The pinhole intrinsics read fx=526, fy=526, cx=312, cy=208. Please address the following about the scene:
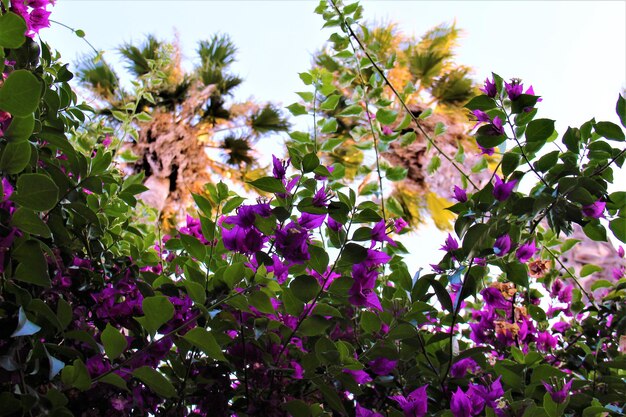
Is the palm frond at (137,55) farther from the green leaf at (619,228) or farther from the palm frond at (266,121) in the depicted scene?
the green leaf at (619,228)

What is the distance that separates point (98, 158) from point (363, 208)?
425 mm

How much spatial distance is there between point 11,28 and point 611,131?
88 cm

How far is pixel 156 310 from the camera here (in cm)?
59

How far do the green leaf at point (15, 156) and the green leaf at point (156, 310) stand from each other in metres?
0.20

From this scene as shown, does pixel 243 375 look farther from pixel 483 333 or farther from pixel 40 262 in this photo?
pixel 483 333

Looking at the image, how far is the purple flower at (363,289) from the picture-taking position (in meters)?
0.80

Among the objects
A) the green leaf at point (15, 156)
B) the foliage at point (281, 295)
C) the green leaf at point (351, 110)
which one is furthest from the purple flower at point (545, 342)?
the green leaf at point (15, 156)

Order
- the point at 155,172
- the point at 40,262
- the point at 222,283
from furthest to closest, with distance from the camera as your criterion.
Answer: the point at 155,172 → the point at 222,283 → the point at 40,262

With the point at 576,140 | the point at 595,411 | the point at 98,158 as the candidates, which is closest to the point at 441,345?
the point at 595,411

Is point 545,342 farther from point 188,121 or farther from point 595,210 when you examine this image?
point 188,121

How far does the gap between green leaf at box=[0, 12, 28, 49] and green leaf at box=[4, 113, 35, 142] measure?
81 mm

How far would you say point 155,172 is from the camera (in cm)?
498

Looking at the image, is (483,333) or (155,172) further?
(155,172)

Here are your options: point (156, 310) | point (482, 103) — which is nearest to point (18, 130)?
point (156, 310)
